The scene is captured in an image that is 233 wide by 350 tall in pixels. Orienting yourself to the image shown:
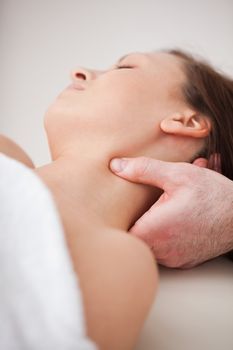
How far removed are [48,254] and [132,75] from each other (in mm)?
673

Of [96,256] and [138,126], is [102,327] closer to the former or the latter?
[96,256]

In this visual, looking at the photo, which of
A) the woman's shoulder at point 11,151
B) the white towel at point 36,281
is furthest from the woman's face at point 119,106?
the white towel at point 36,281

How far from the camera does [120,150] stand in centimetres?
102

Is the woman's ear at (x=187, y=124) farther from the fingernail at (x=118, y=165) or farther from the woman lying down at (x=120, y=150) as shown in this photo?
the fingernail at (x=118, y=165)

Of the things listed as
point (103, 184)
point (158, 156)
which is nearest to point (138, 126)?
point (158, 156)

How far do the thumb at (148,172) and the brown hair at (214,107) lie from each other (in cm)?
24

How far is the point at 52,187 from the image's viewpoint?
2.84 ft

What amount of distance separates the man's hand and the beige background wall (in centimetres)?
114

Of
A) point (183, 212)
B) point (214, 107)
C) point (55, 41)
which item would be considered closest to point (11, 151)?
point (183, 212)

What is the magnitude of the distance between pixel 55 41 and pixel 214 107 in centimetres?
117

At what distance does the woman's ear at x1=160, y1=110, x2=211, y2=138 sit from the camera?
1.05m

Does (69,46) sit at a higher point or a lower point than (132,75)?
lower

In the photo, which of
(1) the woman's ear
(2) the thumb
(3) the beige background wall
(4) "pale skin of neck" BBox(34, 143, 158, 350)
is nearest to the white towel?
(4) "pale skin of neck" BBox(34, 143, 158, 350)

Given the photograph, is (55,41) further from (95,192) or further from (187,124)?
(95,192)
